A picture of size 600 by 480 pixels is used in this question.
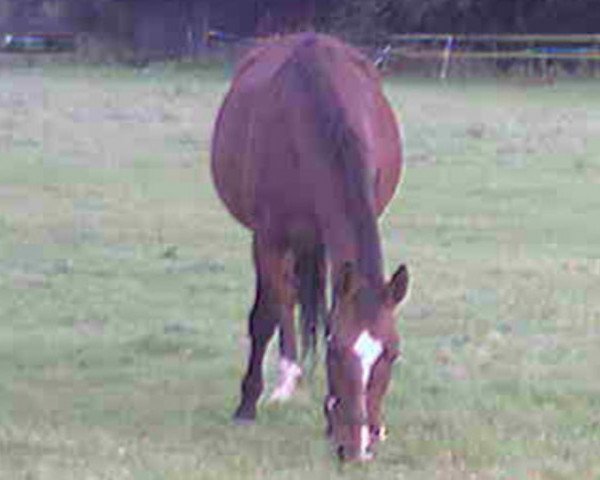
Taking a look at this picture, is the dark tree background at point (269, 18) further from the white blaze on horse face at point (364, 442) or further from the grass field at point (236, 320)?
the white blaze on horse face at point (364, 442)

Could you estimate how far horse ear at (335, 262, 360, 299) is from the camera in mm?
6742

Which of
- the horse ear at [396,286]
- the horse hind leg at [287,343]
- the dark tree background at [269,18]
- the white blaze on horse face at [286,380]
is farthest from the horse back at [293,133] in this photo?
the dark tree background at [269,18]

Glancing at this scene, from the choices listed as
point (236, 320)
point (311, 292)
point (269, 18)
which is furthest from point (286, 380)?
point (269, 18)

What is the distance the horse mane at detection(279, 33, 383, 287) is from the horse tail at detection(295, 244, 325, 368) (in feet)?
1.51

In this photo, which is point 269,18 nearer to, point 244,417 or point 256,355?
point 256,355

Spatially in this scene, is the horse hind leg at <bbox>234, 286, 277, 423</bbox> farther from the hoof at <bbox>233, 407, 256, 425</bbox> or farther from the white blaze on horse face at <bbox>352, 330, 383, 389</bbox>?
the white blaze on horse face at <bbox>352, 330, 383, 389</bbox>

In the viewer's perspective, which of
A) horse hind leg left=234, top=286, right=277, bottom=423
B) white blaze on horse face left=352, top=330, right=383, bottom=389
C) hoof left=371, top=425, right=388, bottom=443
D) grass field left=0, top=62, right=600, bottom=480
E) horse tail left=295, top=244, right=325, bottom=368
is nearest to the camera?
white blaze on horse face left=352, top=330, right=383, bottom=389

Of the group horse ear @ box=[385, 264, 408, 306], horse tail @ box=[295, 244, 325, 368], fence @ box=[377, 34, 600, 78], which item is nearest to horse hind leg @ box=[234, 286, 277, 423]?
horse tail @ box=[295, 244, 325, 368]

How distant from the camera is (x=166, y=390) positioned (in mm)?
8867

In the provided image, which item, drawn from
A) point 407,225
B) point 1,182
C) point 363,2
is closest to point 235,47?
point 363,2

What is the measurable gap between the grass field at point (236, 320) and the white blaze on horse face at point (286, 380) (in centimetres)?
9

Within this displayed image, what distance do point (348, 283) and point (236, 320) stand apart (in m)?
4.09

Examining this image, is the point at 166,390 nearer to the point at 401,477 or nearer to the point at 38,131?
the point at 401,477

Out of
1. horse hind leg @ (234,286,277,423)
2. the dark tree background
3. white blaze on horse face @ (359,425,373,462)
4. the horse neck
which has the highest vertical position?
the horse neck
